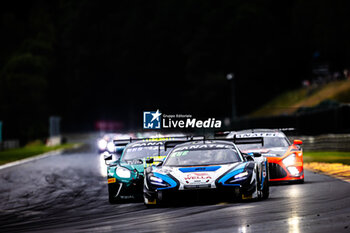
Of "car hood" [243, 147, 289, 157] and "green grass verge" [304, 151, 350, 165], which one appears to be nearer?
"car hood" [243, 147, 289, 157]

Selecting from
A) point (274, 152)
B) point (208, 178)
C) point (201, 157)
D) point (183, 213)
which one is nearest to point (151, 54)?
point (274, 152)

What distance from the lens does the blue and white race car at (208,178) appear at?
12000mm

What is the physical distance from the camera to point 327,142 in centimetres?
3256

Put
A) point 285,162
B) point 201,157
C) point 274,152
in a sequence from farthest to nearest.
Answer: point 274,152, point 285,162, point 201,157

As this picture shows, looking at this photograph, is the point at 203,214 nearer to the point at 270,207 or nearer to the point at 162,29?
the point at 270,207

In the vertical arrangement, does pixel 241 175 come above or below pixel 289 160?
below

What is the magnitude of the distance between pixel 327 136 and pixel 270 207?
21.7 m

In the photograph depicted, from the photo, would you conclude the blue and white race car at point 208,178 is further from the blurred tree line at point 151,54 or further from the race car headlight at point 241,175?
the blurred tree line at point 151,54

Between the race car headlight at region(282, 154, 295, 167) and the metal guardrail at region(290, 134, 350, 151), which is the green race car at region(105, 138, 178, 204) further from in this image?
the metal guardrail at region(290, 134, 350, 151)

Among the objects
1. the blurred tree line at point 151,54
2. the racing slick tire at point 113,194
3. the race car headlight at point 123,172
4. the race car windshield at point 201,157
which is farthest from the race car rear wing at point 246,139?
the blurred tree line at point 151,54

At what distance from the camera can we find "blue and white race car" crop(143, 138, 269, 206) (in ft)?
39.4

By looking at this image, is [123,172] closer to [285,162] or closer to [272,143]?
[285,162]

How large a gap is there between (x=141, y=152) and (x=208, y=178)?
3.58 metres

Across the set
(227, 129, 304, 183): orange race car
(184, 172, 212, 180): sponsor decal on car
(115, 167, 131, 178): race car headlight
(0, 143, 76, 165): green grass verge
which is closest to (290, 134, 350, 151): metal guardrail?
(227, 129, 304, 183): orange race car
